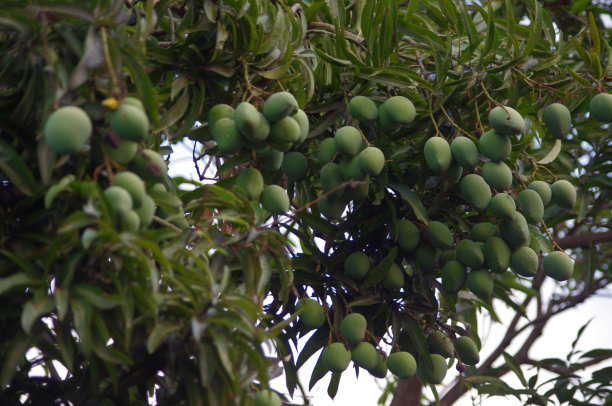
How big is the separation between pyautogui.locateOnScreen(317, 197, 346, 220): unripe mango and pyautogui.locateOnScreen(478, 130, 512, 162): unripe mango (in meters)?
0.32

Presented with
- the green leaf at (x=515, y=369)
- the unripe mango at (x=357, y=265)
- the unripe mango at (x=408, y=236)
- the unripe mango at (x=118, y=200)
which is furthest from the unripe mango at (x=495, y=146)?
the green leaf at (x=515, y=369)

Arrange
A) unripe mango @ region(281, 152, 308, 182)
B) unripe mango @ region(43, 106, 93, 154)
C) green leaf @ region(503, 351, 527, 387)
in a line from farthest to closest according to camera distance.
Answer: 1. green leaf @ region(503, 351, 527, 387)
2. unripe mango @ region(281, 152, 308, 182)
3. unripe mango @ region(43, 106, 93, 154)

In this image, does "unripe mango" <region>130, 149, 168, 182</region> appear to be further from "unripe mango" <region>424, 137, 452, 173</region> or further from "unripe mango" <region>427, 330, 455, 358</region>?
"unripe mango" <region>427, 330, 455, 358</region>

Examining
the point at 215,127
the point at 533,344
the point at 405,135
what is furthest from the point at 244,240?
the point at 533,344

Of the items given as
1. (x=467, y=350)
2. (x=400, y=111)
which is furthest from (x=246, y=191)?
(x=467, y=350)

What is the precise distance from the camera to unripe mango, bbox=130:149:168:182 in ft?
3.83

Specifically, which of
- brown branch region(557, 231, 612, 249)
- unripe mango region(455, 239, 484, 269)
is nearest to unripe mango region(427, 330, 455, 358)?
unripe mango region(455, 239, 484, 269)

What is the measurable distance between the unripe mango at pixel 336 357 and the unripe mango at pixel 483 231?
14.8 inches

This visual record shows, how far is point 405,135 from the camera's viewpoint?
5.37ft

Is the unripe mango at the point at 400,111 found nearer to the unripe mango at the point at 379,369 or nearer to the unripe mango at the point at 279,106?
the unripe mango at the point at 279,106

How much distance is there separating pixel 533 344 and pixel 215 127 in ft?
6.62

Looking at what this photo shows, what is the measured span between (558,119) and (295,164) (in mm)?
584

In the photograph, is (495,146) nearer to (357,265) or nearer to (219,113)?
(357,265)

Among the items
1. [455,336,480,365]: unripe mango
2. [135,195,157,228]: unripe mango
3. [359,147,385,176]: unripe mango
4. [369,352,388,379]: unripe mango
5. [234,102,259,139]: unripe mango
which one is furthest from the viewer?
[455,336,480,365]: unripe mango
